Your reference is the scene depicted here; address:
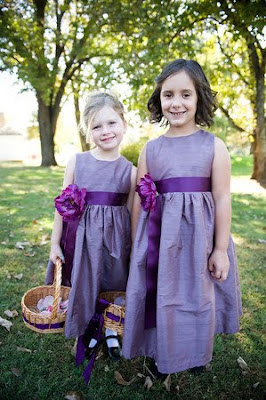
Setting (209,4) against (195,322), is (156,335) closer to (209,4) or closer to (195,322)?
(195,322)

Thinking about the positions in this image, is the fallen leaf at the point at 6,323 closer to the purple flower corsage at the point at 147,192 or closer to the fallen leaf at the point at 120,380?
the fallen leaf at the point at 120,380

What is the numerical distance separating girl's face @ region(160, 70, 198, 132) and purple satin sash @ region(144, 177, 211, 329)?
1.13 feet

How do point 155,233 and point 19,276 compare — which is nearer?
point 155,233

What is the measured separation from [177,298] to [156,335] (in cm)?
27

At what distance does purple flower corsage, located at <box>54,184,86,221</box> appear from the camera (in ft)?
6.80

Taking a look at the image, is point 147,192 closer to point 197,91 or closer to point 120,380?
point 197,91

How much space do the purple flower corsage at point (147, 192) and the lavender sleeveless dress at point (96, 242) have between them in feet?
1.02

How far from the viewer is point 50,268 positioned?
2.45 metres

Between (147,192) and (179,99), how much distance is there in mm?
564

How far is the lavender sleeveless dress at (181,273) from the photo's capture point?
187 centimetres

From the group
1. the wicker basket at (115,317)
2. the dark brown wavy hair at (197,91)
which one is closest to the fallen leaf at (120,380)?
the wicker basket at (115,317)

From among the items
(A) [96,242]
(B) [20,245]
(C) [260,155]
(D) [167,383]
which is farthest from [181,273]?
(C) [260,155]

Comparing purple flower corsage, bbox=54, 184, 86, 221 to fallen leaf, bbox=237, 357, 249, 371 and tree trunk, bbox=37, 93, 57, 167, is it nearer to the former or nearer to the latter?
fallen leaf, bbox=237, 357, 249, 371

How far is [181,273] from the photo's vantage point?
192cm
